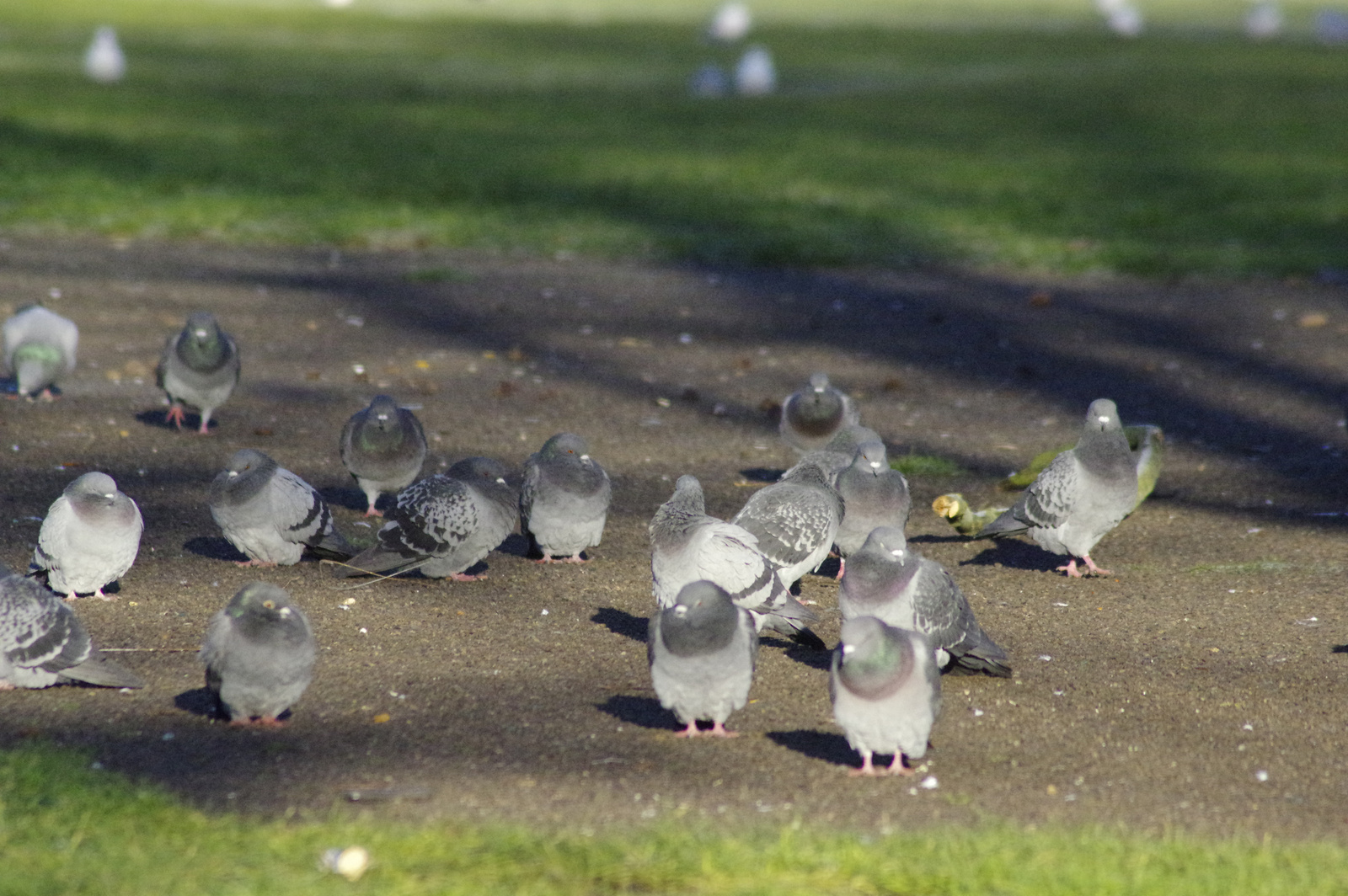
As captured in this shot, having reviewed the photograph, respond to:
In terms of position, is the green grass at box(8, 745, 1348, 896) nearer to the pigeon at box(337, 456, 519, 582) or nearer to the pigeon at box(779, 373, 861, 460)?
the pigeon at box(337, 456, 519, 582)

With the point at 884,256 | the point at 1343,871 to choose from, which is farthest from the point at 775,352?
the point at 1343,871

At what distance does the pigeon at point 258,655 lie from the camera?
5.39 metres

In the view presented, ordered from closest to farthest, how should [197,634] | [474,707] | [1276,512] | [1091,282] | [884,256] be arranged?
[474,707] → [197,634] → [1276,512] → [1091,282] → [884,256]

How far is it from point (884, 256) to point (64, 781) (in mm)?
12726

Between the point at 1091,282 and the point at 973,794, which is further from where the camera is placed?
the point at 1091,282

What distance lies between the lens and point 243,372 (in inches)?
460

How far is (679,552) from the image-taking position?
651 cm

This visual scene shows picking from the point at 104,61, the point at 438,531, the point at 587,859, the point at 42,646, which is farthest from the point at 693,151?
the point at 587,859

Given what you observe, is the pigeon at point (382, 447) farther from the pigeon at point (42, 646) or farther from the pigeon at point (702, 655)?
the pigeon at point (702, 655)

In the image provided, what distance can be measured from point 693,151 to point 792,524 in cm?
1689

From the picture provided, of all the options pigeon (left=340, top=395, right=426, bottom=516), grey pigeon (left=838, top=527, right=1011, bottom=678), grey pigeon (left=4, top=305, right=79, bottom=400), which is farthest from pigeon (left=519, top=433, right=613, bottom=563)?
grey pigeon (left=4, top=305, right=79, bottom=400)

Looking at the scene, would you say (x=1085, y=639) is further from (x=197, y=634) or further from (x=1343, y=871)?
(x=197, y=634)

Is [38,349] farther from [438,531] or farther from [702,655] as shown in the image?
[702,655]

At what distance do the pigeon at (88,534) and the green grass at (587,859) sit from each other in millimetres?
1899
